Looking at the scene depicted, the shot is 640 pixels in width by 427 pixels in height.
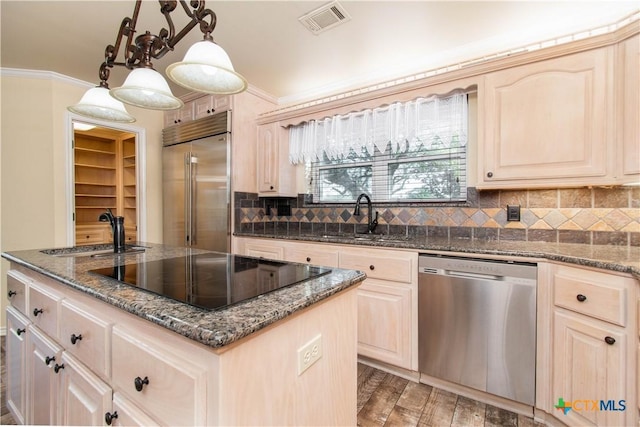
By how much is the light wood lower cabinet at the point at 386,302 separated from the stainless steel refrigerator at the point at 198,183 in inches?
56.1

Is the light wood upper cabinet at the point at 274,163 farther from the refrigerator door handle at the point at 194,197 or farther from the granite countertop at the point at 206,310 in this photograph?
the granite countertop at the point at 206,310

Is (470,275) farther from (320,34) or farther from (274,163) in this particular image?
(274,163)

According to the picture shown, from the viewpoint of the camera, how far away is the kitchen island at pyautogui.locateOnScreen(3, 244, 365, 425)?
0.62 metres

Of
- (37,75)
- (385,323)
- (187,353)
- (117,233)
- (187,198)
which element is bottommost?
(385,323)

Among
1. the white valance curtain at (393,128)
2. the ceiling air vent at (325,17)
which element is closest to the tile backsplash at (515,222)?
the white valance curtain at (393,128)

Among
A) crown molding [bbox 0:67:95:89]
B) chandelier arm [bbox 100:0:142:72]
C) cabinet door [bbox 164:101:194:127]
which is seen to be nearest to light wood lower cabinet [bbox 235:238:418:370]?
chandelier arm [bbox 100:0:142:72]

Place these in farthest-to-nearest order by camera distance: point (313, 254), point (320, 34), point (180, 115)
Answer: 1. point (180, 115)
2. point (313, 254)
3. point (320, 34)

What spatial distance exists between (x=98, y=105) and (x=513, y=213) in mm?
2629

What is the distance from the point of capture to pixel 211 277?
40.6 inches

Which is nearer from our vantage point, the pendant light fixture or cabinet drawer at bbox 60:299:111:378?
cabinet drawer at bbox 60:299:111:378

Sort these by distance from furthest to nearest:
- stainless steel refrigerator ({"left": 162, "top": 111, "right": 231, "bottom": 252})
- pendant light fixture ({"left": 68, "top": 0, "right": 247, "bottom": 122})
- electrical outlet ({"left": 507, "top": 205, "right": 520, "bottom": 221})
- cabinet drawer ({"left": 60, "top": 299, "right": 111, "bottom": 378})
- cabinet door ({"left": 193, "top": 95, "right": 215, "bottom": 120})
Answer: cabinet door ({"left": 193, "top": 95, "right": 215, "bottom": 120}) → stainless steel refrigerator ({"left": 162, "top": 111, "right": 231, "bottom": 252}) → electrical outlet ({"left": 507, "top": 205, "right": 520, "bottom": 221}) → pendant light fixture ({"left": 68, "top": 0, "right": 247, "bottom": 122}) → cabinet drawer ({"left": 60, "top": 299, "right": 111, "bottom": 378})

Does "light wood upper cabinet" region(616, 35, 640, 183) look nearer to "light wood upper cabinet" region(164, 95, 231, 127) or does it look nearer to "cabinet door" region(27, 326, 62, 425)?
"cabinet door" region(27, 326, 62, 425)

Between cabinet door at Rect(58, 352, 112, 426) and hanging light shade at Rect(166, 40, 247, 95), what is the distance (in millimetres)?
1092

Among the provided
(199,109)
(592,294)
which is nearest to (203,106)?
(199,109)
